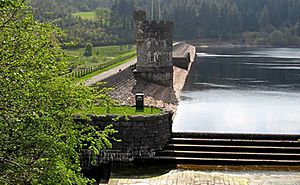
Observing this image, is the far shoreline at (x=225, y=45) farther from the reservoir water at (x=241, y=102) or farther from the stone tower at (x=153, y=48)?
the stone tower at (x=153, y=48)

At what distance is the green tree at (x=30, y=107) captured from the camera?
32.9ft

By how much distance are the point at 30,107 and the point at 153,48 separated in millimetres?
25745

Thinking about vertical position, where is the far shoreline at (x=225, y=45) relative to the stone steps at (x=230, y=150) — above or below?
below

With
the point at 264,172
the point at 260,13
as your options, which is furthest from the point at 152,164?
the point at 260,13

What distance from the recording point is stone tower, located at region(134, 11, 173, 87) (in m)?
35.7

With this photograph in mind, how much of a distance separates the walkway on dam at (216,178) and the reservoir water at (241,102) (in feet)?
32.7

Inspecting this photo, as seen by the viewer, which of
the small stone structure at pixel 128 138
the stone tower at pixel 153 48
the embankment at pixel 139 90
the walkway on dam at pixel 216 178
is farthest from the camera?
the stone tower at pixel 153 48

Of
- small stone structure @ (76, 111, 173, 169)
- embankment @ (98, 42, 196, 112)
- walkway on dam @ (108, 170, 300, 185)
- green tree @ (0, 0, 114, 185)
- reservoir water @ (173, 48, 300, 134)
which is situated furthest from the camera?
embankment @ (98, 42, 196, 112)

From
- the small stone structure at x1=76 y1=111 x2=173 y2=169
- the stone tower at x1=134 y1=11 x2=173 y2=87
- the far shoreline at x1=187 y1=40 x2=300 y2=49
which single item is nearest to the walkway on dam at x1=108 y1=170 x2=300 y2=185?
the small stone structure at x1=76 y1=111 x2=173 y2=169

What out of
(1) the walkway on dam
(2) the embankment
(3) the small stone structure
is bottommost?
(2) the embankment

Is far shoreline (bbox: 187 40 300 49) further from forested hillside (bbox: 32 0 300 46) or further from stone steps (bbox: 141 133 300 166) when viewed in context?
stone steps (bbox: 141 133 300 166)

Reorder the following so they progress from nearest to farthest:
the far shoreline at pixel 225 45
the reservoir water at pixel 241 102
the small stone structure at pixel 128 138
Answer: the small stone structure at pixel 128 138
the reservoir water at pixel 241 102
the far shoreline at pixel 225 45

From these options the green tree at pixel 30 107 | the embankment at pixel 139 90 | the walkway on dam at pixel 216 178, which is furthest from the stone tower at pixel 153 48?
the green tree at pixel 30 107

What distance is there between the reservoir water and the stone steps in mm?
7504
